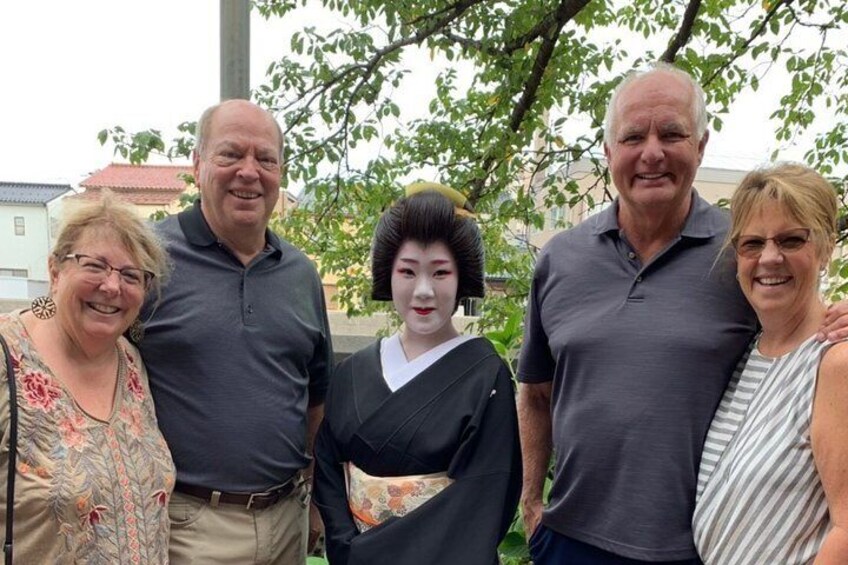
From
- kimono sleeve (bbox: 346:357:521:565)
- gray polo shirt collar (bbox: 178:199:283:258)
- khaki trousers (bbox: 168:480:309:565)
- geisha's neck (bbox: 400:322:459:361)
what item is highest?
gray polo shirt collar (bbox: 178:199:283:258)

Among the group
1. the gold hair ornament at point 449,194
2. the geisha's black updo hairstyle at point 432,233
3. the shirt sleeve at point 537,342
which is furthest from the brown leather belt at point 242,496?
the gold hair ornament at point 449,194

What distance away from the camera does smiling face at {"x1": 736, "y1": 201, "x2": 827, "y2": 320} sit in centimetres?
154

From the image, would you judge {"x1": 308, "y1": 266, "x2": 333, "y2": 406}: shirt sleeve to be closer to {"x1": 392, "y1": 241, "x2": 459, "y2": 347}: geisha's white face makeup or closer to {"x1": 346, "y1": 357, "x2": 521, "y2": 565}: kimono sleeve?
{"x1": 392, "y1": 241, "x2": 459, "y2": 347}: geisha's white face makeup

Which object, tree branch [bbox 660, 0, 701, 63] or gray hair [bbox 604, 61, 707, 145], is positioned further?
tree branch [bbox 660, 0, 701, 63]

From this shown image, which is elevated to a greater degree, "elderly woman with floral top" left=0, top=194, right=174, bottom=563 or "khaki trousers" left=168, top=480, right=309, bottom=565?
"elderly woman with floral top" left=0, top=194, right=174, bottom=563

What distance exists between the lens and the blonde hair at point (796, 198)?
1526mm

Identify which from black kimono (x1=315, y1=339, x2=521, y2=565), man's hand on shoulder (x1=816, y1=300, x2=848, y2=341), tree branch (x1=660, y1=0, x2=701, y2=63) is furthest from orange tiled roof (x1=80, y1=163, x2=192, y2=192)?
man's hand on shoulder (x1=816, y1=300, x2=848, y2=341)

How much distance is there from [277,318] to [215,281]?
233 mm

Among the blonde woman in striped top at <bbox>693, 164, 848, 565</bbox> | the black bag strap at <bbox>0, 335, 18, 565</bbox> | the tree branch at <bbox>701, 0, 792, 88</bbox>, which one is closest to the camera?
the blonde woman in striped top at <bbox>693, 164, 848, 565</bbox>

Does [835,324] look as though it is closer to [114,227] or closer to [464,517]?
[464,517]

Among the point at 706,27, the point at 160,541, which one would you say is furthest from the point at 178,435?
the point at 706,27

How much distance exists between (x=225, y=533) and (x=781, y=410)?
162 centimetres

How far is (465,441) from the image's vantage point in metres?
1.82

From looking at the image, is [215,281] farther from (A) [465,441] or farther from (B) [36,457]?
(A) [465,441]
